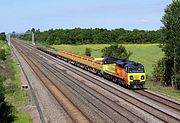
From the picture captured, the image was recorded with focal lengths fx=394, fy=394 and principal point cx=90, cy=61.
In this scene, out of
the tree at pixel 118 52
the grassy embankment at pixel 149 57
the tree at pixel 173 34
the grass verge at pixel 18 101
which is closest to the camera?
the grass verge at pixel 18 101

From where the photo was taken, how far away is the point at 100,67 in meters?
51.2

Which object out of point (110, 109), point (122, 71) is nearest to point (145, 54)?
point (122, 71)

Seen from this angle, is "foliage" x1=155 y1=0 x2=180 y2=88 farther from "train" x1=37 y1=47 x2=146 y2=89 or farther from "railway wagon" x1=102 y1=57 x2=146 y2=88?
"railway wagon" x1=102 y1=57 x2=146 y2=88

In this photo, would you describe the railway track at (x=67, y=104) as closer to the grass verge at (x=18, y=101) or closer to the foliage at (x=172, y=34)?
the grass verge at (x=18, y=101)

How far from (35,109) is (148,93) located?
40.2 ft

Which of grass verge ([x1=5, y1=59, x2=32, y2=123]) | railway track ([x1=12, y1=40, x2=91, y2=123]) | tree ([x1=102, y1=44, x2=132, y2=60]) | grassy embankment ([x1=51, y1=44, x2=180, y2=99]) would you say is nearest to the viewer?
railway track ([x1=12, y1=40, x2=91, y2=123])

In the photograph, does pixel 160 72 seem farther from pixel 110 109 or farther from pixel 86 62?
pixel 110 109

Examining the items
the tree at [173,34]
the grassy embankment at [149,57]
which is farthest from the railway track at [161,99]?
the tree at [173,34]

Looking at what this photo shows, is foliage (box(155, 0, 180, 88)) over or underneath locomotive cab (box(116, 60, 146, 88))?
over

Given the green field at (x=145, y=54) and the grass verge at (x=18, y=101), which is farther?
the green field at (x=145, y=54)

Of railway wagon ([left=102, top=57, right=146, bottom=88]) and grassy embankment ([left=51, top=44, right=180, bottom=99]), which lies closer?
railway wagon ([left=102, top=57, right=146, bottom=88])

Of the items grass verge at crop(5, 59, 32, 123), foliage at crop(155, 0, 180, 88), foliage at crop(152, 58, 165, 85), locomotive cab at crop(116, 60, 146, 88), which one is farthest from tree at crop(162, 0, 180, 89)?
grass verge at crop(5, 59, 32, 123)

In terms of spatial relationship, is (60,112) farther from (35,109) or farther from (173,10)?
(173,10)

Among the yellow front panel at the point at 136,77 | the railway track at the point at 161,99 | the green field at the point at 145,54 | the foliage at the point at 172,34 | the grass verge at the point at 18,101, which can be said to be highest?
the foliage at the point at 172,34
